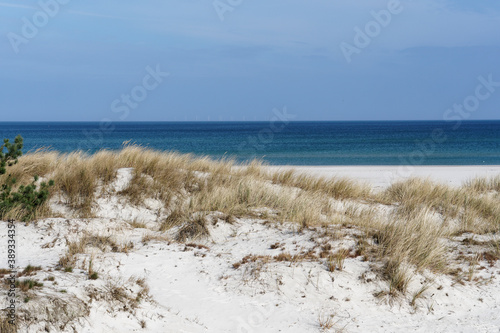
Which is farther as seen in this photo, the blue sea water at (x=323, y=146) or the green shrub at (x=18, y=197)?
the blue sea water at (x=323, y=146)

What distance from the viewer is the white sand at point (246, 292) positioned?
4.86m

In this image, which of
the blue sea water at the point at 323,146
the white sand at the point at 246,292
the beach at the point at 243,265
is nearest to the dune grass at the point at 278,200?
the beach at the point at 243,265

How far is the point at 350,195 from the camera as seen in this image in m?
10.7

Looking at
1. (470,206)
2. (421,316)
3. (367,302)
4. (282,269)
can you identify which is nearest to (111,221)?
(282,269)

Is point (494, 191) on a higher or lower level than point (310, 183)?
lower

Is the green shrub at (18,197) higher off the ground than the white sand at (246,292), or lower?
higher

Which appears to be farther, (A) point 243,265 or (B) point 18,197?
(B) point 18,197

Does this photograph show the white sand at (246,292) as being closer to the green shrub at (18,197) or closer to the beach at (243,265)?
the beach at (243,265)

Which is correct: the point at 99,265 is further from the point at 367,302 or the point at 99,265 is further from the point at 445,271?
the point at 445,271

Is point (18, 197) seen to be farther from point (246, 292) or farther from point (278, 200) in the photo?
point (278, 200)

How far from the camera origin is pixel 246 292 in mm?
5680

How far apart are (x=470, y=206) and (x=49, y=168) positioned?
31.3 ft

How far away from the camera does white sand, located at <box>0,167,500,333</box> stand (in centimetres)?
486

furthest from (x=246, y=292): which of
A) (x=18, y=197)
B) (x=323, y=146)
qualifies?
(x=323, y=146)
